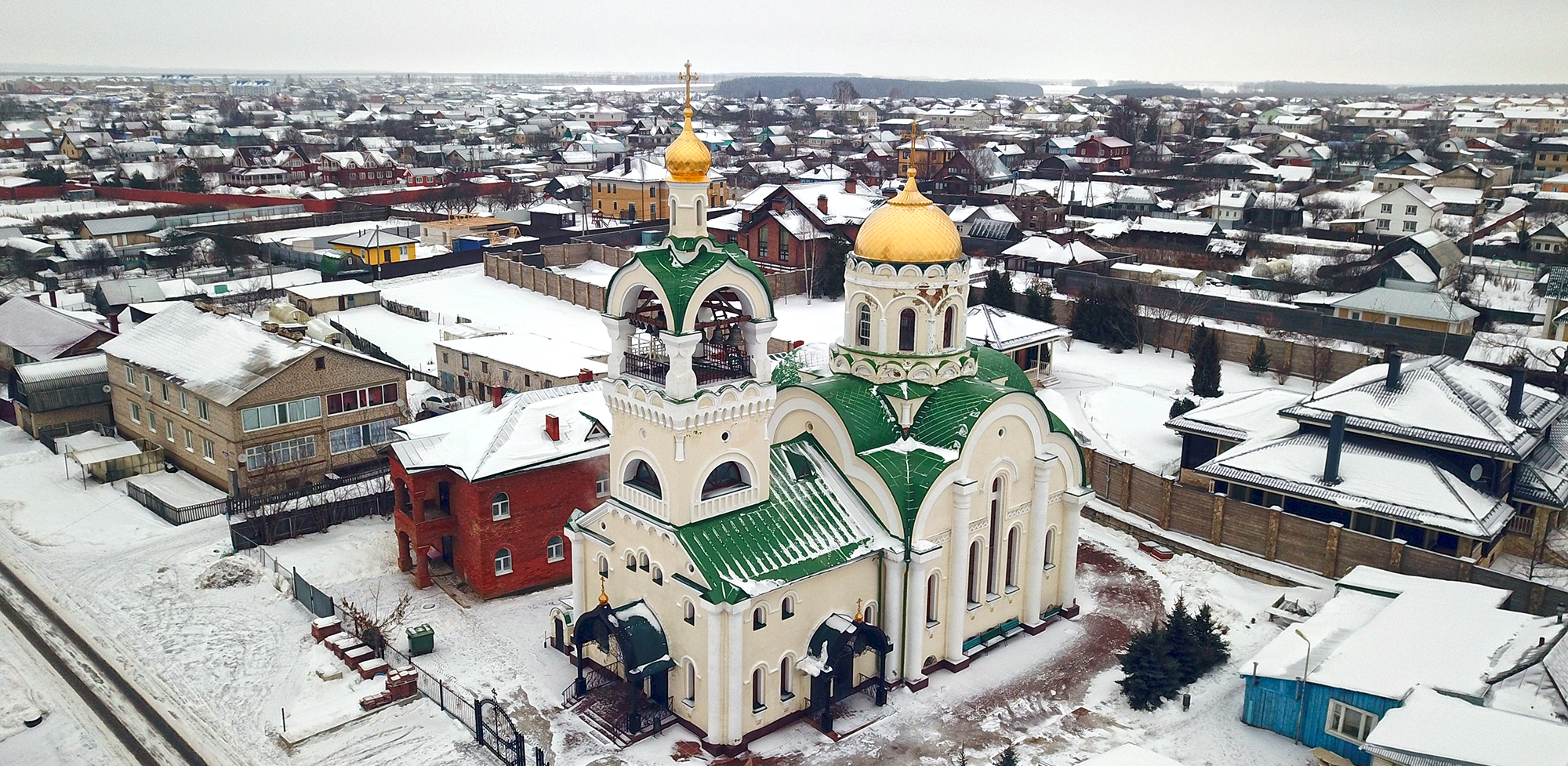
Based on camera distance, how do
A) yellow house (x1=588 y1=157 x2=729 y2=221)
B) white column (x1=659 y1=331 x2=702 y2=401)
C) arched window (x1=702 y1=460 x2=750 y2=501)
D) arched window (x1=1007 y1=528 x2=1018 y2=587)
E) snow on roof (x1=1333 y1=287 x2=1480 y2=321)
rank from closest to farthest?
Answer: white column (x1=659 y1=331 x2=702 y2=401) → arched window (x1=702 y1=460 x2=750 y2=501) → arched window (x1=1007 y1=528 x2=1018 y2=587) → snow on roof (x1=1333 y1=287 x2=1480 y2=321) → yellow house (x1=588 y1=157 x2=729 y2=221)

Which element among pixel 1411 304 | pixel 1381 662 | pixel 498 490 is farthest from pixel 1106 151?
pixel 1381 662

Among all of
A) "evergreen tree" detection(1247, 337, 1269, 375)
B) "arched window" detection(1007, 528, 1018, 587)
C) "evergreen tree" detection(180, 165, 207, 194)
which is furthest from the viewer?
"evergreen tree" detection(180, 165, 207, 194)

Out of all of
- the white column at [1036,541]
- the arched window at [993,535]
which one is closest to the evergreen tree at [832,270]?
the white column at [1036,541]

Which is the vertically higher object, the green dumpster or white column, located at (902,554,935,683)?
white column, located at (902,554,935,683)

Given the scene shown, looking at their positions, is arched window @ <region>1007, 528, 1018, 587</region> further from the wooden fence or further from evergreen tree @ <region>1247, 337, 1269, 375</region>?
evergreen tree @ <region>1247, 337, 1269, 375</region>

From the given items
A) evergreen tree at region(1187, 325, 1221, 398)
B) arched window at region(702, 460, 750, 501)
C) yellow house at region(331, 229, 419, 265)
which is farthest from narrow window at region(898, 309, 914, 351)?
yellow house at region(331, 229, 419, 265)

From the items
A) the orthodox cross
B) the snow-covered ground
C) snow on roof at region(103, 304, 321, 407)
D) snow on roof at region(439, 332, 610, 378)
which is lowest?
the snow-covered ground

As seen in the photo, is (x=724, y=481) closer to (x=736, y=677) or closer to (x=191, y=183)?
(x=736, y=677)

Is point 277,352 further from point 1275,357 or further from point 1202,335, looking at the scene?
point 1275,357
